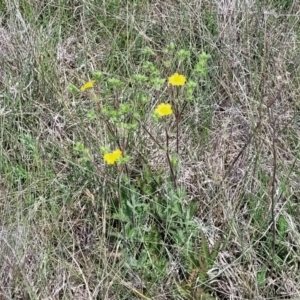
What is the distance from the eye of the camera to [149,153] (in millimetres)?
1915

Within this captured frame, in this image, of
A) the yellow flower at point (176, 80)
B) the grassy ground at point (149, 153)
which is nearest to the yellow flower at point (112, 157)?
the grassy ground at point (149, 153)

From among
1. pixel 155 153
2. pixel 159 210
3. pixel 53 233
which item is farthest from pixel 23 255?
pixel 155 153

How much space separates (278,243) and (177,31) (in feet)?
A: 3.19

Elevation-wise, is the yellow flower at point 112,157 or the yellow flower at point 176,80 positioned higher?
the yellow flower at point 176,80

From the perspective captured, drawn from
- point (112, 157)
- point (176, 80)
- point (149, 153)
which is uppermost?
point (176, 80)

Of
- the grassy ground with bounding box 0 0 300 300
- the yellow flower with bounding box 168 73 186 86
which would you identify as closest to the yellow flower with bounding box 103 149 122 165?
the grassy ground with bounding box 0 0 300 300

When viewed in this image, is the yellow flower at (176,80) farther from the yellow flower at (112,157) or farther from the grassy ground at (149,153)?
the yellow flower at (112,157)

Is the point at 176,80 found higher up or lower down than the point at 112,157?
higher up

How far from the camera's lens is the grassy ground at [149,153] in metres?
1.63

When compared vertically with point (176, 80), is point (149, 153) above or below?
below

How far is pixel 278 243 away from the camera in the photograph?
1.69m

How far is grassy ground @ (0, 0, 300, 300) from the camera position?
1630mm

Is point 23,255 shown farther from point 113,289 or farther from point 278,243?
point 278,243

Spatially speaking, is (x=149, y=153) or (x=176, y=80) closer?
(x=176, y=80)
